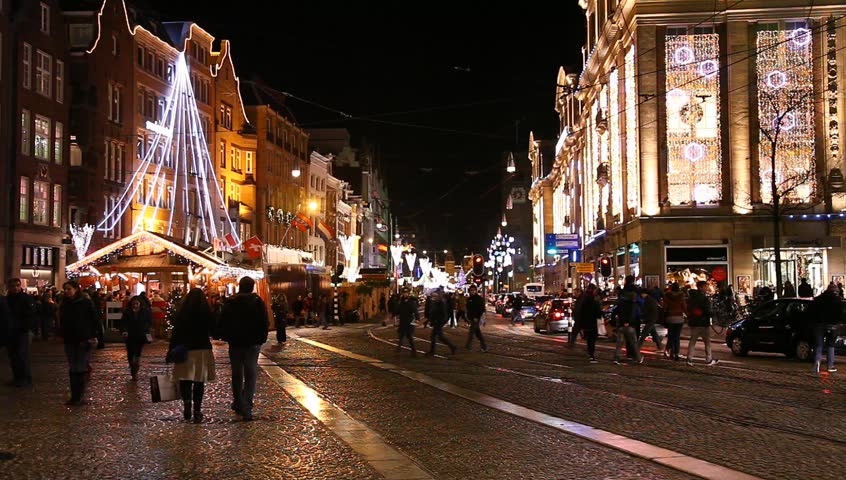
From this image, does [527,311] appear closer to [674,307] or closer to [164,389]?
[674,307]

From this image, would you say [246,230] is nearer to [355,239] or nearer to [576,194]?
[355,239]

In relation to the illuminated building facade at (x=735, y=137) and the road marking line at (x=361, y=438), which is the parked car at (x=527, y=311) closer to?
the illuminated building facade at (x=735, y=137)

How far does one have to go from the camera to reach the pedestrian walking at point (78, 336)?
1452cm

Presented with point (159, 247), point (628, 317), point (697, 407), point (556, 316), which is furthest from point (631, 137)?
point (697, 407)

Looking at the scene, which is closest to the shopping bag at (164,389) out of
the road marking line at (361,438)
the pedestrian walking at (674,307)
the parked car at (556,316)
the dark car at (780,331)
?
the road marking line at (361,438)

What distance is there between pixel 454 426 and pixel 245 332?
283 cm

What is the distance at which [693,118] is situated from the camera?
4944cm

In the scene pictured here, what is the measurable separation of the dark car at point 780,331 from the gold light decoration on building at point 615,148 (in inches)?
1213

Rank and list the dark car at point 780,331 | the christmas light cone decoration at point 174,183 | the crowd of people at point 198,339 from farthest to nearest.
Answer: the christmas light cone decoration at point 174,183 < the dark car at point 780,331 < the crowd of people at point 198,339

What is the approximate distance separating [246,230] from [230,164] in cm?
548

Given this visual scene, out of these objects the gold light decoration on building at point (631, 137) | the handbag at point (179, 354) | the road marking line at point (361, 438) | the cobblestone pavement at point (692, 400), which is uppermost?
the gold light decoration on building at point (631, 137)

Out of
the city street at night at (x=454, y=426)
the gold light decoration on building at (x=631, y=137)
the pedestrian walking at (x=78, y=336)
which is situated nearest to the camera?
the city street at night at (x=454, y=426)

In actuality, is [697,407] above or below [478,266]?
below

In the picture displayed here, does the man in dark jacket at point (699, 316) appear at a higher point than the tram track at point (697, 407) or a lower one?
higher
